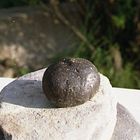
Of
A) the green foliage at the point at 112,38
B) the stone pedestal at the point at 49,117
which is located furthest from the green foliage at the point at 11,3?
the stone pedestal at the point at 49,117

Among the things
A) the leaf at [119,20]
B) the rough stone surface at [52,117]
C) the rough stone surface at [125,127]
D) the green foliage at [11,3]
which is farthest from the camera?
the green foliage at [11,3]

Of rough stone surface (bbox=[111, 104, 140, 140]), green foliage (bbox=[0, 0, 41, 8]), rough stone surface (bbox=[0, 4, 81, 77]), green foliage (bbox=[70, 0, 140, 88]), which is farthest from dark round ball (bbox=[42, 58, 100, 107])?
green foliage (bbox=[0, 0, 41, 8])

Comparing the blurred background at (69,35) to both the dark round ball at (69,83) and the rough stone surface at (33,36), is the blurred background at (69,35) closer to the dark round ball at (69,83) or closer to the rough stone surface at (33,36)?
the rough stone surface at (33,36)

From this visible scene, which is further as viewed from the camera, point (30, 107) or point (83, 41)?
point (83, 41)

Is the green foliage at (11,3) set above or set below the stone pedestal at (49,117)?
below

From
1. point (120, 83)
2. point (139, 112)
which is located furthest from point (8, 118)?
point (120, 83)

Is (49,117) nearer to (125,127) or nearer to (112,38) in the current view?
(125,127)

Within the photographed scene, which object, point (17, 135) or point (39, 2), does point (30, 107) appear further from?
point (39, 2)
